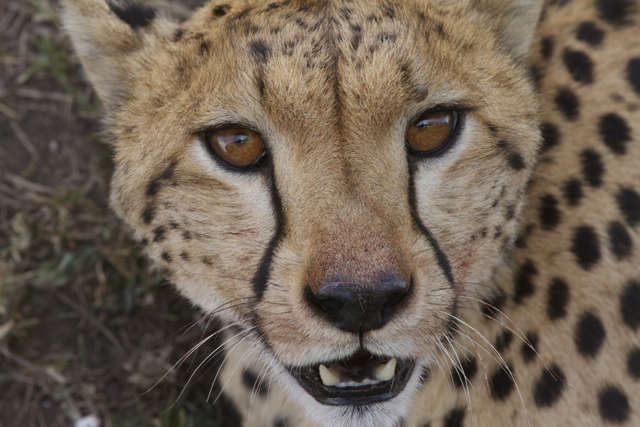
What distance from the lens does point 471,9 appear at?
155 cm

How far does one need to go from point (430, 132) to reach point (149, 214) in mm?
684

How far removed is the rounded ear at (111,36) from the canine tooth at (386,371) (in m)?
0.91

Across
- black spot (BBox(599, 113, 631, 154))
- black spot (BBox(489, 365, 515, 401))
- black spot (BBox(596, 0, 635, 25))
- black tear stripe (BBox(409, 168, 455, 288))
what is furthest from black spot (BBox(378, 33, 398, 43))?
black spot (BBox(489, 365, 515, 401))

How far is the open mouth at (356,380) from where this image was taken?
53.9 inches

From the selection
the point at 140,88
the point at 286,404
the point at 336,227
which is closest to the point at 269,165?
the point at 336,227

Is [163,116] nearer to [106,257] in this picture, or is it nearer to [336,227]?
[336,227]

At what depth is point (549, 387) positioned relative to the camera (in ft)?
4.98

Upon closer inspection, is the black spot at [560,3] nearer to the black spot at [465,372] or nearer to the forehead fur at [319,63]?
the forehead fur at [319,63]

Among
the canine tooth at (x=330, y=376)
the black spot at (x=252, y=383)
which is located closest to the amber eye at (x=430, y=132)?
the canine tooth at (x=330, y=376)

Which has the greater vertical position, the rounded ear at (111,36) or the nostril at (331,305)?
the rounded ear at (111,36)

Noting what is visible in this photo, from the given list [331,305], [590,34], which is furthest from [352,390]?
[590,34]

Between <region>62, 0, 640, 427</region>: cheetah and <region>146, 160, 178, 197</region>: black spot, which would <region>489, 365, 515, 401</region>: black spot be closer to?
<region>62, 0, 640, 427</region>: cheetah

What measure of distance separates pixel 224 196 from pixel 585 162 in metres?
0.89

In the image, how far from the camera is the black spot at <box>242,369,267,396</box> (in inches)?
72.9
